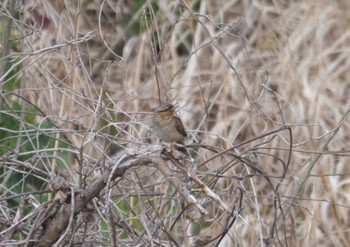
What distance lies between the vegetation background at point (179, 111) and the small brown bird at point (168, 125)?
0.06 m

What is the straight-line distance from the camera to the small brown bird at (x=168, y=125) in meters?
2.95

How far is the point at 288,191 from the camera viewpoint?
438cm

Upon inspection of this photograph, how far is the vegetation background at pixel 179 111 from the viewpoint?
288cm

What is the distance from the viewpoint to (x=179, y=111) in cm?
445

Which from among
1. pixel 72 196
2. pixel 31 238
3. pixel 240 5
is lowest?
pixel 31 238

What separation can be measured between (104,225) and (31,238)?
490 mm

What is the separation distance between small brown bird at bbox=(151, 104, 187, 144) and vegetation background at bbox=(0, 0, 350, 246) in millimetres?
64

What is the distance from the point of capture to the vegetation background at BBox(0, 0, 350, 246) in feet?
9.46

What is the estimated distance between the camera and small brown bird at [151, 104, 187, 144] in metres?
2.95

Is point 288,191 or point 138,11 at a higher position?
point 138,11

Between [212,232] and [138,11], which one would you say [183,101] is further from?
[212,232]

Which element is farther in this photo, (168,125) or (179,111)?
(179,111)

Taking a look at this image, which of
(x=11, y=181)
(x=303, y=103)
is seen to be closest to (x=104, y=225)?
(x=11, y=181)

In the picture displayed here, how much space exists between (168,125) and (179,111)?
1504 mm
